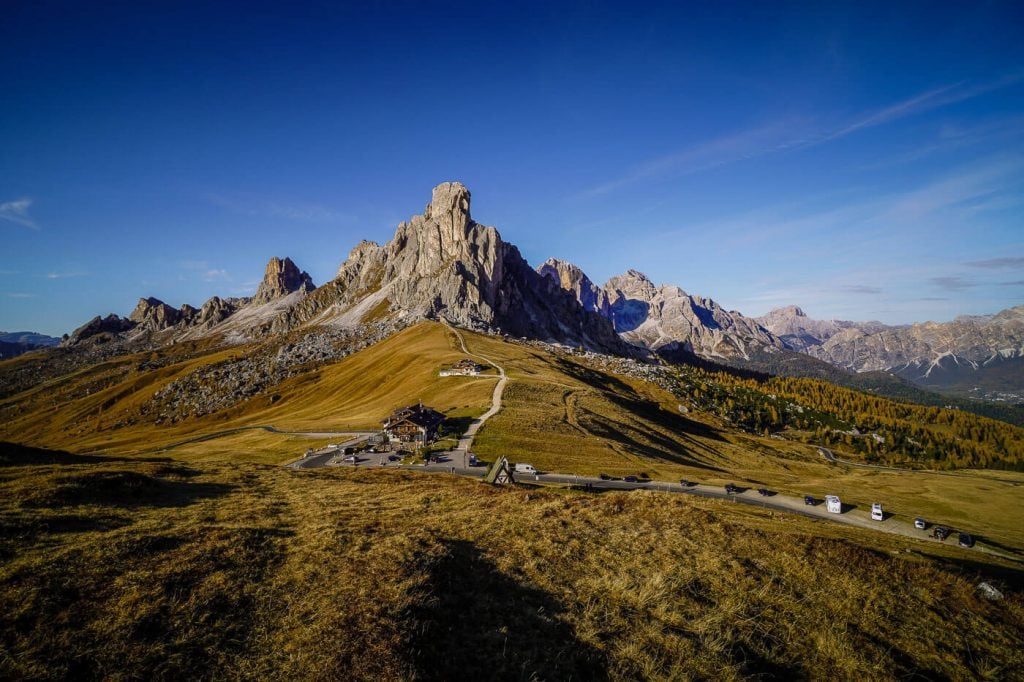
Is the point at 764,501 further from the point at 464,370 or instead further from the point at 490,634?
the point at 464,370

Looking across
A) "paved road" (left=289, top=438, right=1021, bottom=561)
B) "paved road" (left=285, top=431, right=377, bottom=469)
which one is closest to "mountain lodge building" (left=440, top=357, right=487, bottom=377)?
"paved road" (left=285, top=431, right=377, bottom=469)

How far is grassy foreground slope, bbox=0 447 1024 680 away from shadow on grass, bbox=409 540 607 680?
55mm

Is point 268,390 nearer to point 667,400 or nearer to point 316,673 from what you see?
point 667,400

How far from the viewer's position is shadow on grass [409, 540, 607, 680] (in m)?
10.2

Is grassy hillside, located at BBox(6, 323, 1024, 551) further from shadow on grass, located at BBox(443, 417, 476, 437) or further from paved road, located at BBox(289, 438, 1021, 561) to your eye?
paved road, located at BBox(289, 438, 1021, 561)

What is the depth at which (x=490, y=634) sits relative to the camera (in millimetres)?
11562

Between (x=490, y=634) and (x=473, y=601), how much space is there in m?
1.65

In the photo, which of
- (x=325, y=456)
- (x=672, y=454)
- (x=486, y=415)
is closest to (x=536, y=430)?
(x=486, y=415)

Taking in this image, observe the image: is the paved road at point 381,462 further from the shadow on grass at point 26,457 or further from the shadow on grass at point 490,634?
the shadow on grass at point 490,634

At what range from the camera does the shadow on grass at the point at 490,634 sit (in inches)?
403

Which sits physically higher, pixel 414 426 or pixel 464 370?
pixel 464 370

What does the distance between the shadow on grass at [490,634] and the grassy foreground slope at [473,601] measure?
2.2 inches

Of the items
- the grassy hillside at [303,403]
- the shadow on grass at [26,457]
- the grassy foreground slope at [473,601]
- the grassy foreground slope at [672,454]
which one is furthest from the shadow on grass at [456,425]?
the grassy foreground slope at [473,601]

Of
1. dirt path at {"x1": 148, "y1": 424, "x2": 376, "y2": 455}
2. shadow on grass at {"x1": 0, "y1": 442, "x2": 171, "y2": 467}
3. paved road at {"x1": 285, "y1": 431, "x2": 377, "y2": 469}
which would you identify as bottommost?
dirt path at {"x1": 148, "y1": 424, "x2": 376, "y2": 455}
